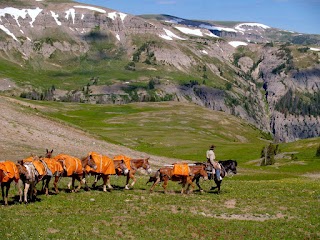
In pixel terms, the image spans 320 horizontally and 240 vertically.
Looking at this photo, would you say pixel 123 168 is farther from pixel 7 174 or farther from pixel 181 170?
pixel 7 174

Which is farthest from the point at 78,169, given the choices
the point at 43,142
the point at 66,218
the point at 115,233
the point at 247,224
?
the point at 43,142

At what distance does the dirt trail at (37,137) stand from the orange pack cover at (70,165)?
17352mm

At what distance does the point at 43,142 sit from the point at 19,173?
134ft

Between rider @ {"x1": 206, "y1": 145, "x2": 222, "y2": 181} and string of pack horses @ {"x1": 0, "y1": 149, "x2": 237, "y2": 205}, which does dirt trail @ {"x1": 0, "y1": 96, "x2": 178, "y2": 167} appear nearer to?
string of pack horses @ {"x1": 0, "y1": 149, "x2": 237, "y2": 205}

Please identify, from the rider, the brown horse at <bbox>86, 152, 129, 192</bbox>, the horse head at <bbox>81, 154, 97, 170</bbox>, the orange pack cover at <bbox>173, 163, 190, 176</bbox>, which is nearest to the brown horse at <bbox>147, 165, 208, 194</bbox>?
the orange pack cover at <bbox>173, 163, 190, 176</bbox>

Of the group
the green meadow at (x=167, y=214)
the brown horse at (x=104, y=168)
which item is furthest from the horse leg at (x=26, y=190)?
the brown horse at (x=104, y=168)

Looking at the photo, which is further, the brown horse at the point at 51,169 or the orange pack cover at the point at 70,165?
the orange pack cover at the point at 70,165

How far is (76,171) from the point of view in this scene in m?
38.2

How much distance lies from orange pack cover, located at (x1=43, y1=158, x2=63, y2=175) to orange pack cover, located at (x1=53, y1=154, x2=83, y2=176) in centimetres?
60

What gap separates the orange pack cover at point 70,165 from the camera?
37.5 metres

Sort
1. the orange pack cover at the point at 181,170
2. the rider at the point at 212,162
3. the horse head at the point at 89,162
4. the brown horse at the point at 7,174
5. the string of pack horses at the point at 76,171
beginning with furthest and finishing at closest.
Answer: the rider at the point at 212,162 < the orange pack cover at the point at 181,170 < the horse head at the point at 89,162 < the string of pack horses at the point at 76,171 < the brown horse at the point at 7,174

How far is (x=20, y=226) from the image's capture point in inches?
1038

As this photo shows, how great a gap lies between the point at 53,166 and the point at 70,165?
6.09ft

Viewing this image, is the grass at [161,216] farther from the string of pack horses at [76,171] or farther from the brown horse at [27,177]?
the string of pack horses at [76,171]
